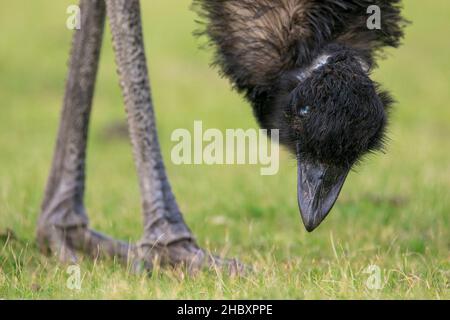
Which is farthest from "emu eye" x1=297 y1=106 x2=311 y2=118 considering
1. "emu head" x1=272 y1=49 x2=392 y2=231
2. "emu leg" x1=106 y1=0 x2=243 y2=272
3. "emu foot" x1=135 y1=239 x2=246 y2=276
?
"emu leg" x1=106 y1=0 x2=243 y2=272

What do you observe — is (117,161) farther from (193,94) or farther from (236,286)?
(236,286)

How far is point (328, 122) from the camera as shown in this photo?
4.35 m

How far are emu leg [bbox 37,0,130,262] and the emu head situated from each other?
180cm

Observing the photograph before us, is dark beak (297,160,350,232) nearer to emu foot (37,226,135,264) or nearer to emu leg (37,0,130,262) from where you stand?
emu foot (37,226,135,264)

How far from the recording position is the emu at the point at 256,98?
4.48m

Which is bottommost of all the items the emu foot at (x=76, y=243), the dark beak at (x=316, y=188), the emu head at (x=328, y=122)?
the emu foot at (x=76, y=243)

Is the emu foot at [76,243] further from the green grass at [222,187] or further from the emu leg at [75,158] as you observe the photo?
the green grass at [222,187]

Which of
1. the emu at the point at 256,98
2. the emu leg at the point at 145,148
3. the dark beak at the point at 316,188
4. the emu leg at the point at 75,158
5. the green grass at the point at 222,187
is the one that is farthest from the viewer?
the emu leg at the point at 75,158

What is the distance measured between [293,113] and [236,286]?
3.00 feet

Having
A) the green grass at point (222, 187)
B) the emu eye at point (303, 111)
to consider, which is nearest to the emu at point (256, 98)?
the emu eye at point (303, 111)

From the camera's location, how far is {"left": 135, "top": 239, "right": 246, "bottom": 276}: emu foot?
5418mm

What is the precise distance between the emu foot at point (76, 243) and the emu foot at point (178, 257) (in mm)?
342

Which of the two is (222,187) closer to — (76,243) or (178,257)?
(76,243)

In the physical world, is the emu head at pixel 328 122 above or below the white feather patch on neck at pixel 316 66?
below
